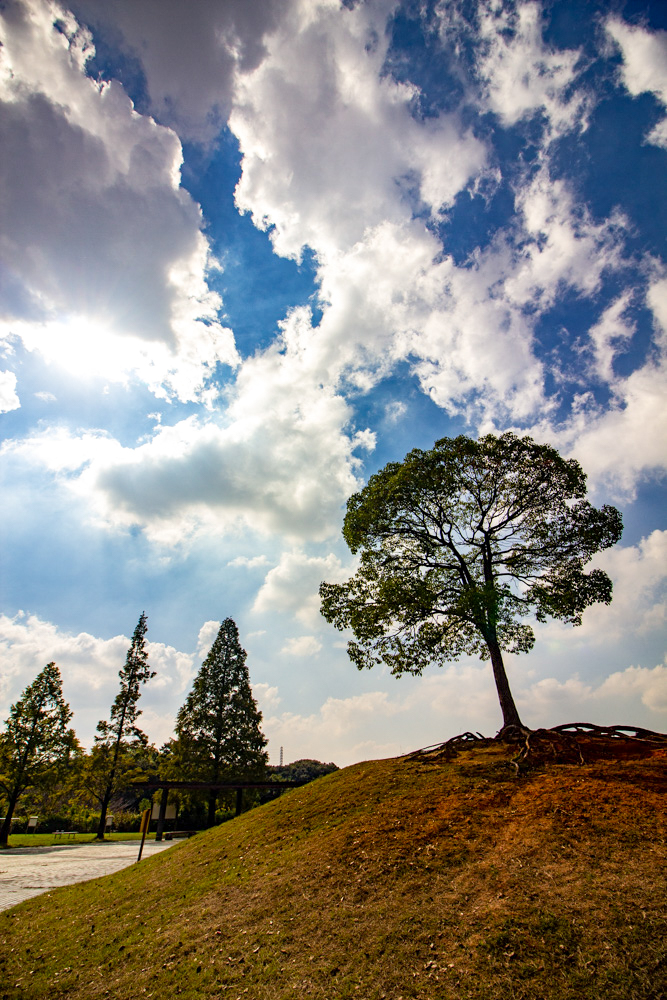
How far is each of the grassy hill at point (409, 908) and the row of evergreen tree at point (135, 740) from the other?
88.1 ft

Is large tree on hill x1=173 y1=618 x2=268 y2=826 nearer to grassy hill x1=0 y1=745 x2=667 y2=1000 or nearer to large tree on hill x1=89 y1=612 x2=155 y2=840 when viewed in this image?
large tree on hill x1=89 y1=612 x2=155 y2=840

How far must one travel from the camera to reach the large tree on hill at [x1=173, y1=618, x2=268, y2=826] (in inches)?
1551

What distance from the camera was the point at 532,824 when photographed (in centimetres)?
905

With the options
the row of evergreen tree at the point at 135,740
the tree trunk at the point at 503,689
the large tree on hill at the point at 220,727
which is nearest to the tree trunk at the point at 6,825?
the row of evergreen tree at the point at 135,740

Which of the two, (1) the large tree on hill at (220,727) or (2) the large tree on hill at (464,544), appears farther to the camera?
(1) the large tree on hill at (220,727)

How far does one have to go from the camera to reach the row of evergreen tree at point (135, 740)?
3416 centimetres

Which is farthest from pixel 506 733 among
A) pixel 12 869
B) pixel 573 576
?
pixel 12 869

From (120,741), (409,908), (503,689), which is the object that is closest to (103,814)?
(120,741)

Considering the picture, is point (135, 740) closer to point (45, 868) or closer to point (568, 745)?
point (45, 868)

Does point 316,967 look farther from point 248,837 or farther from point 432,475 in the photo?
point 432,475

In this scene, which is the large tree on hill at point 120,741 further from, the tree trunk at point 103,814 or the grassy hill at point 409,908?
the grassy hill at point 409,908

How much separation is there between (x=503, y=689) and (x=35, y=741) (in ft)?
117

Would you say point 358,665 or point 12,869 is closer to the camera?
point 358,665

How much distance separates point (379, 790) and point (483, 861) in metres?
5.25
